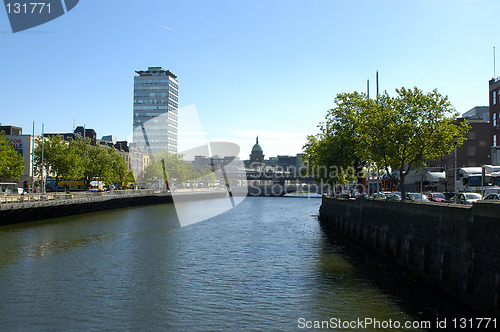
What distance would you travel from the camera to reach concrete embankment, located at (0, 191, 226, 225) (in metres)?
54.1

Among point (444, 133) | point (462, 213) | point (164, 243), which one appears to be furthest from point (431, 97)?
point (164, 243)

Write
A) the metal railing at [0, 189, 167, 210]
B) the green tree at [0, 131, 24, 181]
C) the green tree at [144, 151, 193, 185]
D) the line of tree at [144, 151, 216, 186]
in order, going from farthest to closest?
the green tree at [144, 151, 193, 185], the line of tree at [144, 151, 216, 186], the green tree at [0, 131, 24, 181], the metal railing at [0, 189, 167, 210]

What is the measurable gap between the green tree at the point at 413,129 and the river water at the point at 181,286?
952cm

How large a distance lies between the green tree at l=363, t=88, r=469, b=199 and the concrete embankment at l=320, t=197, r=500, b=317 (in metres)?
5.94

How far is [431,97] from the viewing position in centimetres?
3800

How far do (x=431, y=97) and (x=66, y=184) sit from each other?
97144 mm

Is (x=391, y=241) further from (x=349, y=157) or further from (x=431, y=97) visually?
(x=349, y=157)

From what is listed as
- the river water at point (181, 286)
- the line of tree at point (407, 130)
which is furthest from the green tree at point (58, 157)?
the line of tree at point (407, 130)

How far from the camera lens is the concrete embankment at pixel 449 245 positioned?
57.0 feet

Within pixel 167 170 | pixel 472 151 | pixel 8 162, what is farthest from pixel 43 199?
pixel 167 170

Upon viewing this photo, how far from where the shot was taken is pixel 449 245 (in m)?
21.1

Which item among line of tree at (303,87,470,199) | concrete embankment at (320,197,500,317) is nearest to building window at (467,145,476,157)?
line of tree at (303,87,470,199)

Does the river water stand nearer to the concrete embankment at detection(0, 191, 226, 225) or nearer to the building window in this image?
the concrete embankment at detection(0, 191, 226, 225)

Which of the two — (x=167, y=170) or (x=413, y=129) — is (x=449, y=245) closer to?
(x=413, y=129)
